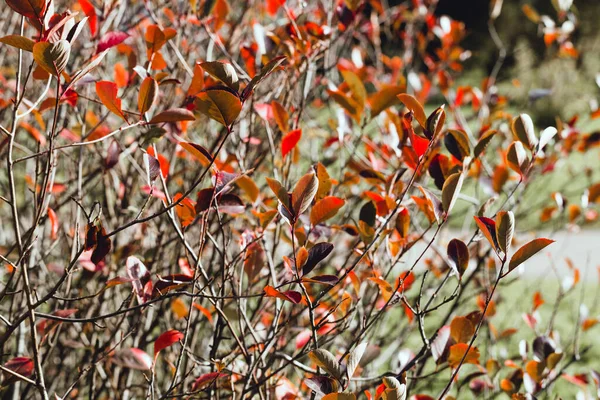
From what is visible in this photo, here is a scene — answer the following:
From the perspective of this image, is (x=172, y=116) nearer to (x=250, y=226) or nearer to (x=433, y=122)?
(x=433, y=122)

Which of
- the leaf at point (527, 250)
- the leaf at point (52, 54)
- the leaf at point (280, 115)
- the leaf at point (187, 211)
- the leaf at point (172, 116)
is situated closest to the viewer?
the leaf at point (52, 54)

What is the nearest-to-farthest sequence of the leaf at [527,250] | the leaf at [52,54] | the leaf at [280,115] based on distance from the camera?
the leaf at [52,54]
the leaf at [527,250]
the leaf at [280,115]

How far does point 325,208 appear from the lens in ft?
3.87

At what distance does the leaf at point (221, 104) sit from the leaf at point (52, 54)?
214 mm

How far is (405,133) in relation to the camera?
1.49 m

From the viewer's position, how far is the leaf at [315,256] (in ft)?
3.59

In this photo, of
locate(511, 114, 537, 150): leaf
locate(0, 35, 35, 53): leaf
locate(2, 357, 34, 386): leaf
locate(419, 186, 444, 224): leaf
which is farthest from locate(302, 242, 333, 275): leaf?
locate(2, 357, 34, 386): leaf

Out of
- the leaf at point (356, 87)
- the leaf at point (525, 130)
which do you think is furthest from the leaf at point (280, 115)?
the leaf at point (525, 130)

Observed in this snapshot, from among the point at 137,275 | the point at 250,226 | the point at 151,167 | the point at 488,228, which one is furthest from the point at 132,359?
the point at 488,228

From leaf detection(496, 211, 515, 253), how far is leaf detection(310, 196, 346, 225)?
10.7 inches

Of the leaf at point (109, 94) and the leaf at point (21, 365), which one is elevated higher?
the leaf at point (109, 94)

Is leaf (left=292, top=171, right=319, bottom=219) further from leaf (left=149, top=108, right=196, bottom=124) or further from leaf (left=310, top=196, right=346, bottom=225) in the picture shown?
leaf (left=149, top=108, right=196, bottom=124)

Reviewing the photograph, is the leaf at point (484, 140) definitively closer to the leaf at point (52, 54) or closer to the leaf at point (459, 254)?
the leaf at point (459, 254)

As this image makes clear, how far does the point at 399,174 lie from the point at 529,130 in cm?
34
